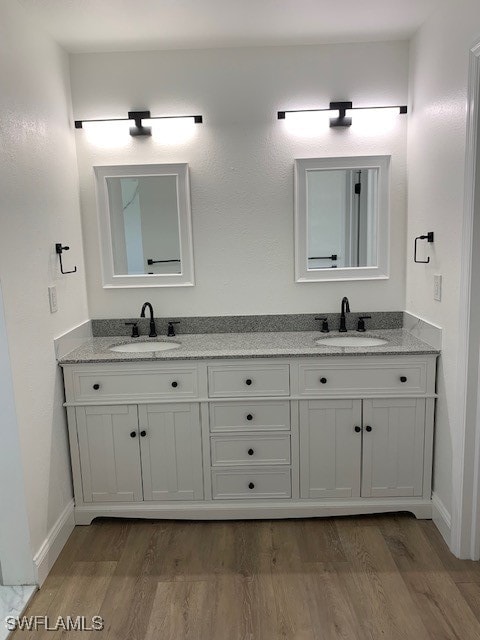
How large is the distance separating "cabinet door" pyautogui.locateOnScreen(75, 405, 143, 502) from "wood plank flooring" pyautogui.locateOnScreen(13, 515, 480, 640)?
0.18 meters

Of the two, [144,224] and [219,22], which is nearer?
[219,22]

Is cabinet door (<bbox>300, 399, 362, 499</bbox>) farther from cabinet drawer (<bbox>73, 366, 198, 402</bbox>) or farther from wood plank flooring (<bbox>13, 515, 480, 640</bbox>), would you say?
cabinet drawer (<bbox>73, 366, 198, 402</bbox>)

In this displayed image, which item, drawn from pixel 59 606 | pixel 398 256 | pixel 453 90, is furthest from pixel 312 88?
pixel 59 606

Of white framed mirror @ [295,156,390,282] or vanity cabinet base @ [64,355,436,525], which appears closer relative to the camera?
vanity cabinet base @ [64,355,436,525]

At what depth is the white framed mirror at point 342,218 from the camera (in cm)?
276

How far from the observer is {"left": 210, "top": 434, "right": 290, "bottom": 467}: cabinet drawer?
2.47 metres

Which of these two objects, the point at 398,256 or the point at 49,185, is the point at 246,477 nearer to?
the point at 398,256

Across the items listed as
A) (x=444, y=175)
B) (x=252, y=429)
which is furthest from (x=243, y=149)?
(x=252, y=429)

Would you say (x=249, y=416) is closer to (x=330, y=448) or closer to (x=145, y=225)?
(x=330, y=448)

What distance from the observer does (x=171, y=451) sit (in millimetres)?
2475

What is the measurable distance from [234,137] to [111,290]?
1.16 metres

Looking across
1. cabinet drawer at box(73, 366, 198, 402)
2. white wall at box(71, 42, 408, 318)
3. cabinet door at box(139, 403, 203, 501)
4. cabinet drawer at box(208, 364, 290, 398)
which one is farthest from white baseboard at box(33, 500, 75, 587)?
white wall at box(71, 42, 408, 318)

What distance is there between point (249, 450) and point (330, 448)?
42 cm

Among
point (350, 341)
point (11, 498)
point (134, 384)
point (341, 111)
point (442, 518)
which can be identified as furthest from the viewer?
point (350, 341)
